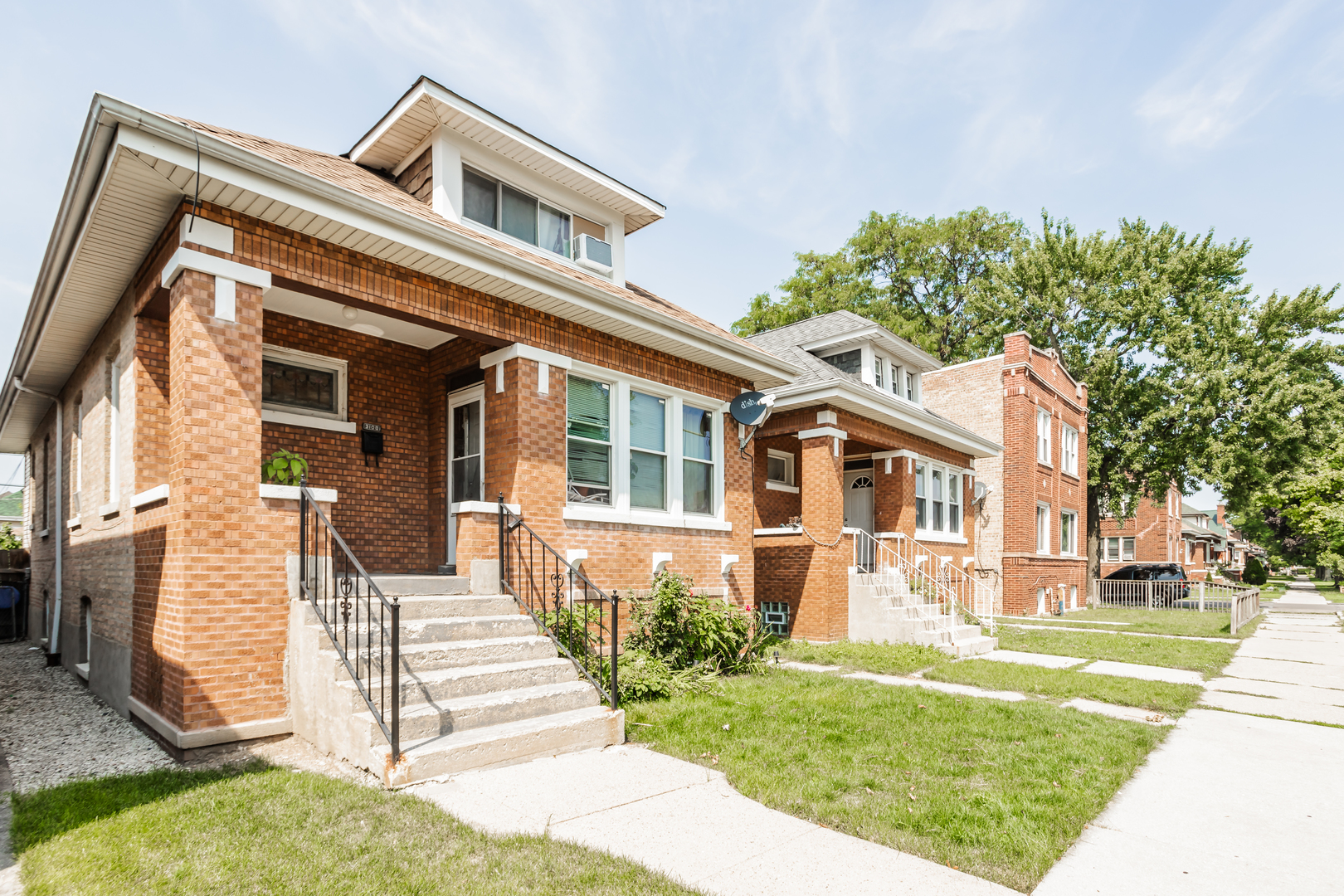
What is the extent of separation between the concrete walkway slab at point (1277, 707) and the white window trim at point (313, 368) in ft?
34.2

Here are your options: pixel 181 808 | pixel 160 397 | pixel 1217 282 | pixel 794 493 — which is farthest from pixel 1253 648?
pixel 1217 282

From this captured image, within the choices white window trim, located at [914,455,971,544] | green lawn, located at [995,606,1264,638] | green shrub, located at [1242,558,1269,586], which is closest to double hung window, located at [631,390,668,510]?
green lawn, located at [995,606,1264,638]

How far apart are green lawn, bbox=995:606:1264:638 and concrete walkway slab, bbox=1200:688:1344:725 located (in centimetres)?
582

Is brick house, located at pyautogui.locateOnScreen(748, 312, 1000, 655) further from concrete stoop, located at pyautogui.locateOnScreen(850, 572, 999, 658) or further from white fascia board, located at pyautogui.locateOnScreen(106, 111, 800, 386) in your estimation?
white fascia board, located at pyautogui.locateOnScreen(106, 111, 800, 386)

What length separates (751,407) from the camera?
11.6m

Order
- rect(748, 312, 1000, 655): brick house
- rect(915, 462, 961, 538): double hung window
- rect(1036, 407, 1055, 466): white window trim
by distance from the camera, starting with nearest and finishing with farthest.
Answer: rect(748, 312, 1000, 655): brick house < rect(915, 462, 961, 538): double hung window < rect(1036, 407, 1055, 466): white window trim

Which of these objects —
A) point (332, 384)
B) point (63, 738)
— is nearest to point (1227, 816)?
point (63, 738)

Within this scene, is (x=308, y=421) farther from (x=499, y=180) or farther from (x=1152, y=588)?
(x=1152, y=588)

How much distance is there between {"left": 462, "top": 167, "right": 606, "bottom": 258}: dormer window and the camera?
9.75m

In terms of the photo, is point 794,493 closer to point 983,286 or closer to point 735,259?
point 735,259

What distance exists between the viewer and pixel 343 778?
516 cm

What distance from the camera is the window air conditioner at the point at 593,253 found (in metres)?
10.7

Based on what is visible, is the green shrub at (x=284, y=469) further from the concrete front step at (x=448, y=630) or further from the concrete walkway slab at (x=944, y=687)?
the concrete walkway slab at (x=944, y=687)

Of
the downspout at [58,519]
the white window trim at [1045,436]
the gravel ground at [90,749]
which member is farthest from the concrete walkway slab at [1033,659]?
the downspout at [58,519]
